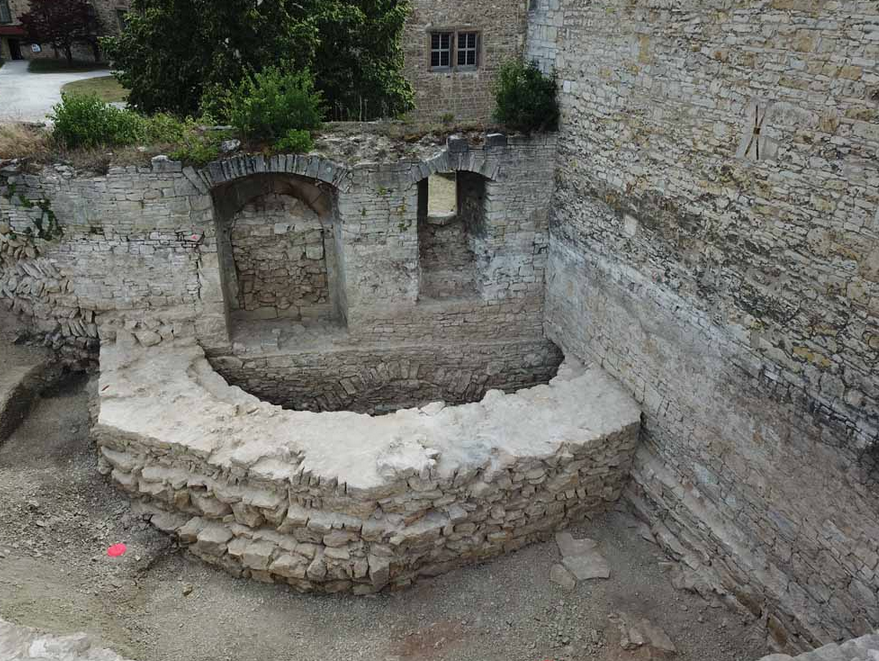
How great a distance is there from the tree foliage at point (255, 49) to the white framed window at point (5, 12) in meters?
16.0

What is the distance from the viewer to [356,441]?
7.69 metres

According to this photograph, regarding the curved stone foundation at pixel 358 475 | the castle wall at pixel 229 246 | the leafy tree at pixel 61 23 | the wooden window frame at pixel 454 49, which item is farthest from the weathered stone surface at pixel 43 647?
the leafy tree at pixel 61 23

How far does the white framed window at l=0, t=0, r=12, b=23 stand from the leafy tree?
8.95 ft

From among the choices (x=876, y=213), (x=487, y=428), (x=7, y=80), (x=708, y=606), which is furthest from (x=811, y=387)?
(x=7, y=80)

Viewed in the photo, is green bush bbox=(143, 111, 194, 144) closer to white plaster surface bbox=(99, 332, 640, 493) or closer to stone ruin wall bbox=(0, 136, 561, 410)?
stone ruin wall bbox=(0, 136, 561, 410)

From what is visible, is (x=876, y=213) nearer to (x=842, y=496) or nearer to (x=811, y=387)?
(x=811, y=387)

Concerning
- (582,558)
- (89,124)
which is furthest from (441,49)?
(582,558)

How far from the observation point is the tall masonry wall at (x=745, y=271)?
18.1 feet

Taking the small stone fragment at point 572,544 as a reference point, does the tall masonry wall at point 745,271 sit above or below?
above

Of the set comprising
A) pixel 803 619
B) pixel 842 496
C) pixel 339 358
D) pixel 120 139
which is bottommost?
pixel 803 619

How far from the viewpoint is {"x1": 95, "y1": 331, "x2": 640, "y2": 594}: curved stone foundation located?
7.27 metres

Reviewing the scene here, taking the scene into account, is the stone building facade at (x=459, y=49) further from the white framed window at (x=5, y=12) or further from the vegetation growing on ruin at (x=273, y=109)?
the white framed window at (x=5, y=12)

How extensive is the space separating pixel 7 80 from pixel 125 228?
13.6m

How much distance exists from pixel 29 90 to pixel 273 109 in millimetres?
12248
